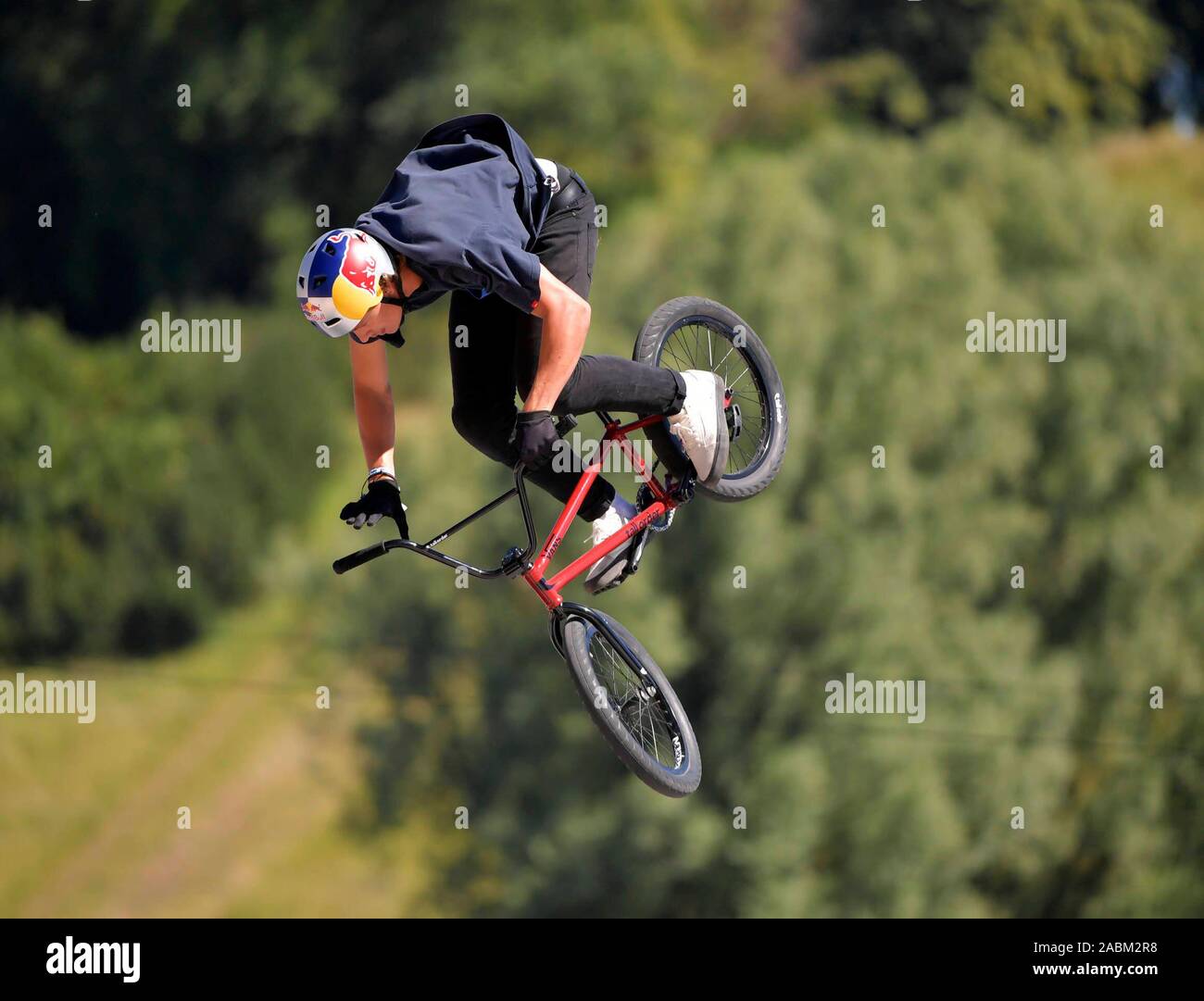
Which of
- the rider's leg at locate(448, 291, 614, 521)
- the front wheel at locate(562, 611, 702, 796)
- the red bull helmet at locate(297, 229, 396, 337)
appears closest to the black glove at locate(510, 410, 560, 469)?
the rider's leg at locate(448, 291, 614, 521)

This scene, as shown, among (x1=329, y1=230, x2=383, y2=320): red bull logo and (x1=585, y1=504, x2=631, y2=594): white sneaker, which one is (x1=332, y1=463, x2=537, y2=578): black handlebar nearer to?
(x1=585, y1=504, x2=631, y2=594): white sneaker

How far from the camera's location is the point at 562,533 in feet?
27.2

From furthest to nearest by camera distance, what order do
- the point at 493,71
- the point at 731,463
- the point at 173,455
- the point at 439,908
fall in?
the point at 493,71 → the point at 173,455 → the point at 439,908 → the point at 731,463

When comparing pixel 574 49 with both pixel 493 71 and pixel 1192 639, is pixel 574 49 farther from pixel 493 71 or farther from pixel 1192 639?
pixel 1192 639

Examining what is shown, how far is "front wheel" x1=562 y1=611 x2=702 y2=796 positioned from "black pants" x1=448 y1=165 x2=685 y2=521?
97cm

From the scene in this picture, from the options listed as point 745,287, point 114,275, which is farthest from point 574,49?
point 745,287

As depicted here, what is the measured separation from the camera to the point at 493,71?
48.8 meters

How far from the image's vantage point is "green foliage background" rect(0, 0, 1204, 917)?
30.1 m

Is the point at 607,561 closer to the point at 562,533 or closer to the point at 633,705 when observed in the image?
the point at 562,533

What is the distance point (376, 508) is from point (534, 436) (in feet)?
2.61

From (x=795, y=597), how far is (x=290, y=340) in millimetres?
19000

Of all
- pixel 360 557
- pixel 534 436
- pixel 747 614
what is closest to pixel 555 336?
pixel 534 436

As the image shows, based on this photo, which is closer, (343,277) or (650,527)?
(343,277)

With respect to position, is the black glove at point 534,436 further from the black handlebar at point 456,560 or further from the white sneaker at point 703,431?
the white sneaker at point 703,431
